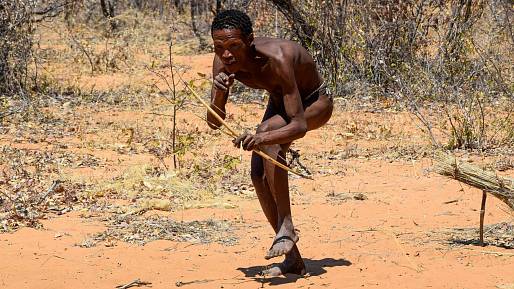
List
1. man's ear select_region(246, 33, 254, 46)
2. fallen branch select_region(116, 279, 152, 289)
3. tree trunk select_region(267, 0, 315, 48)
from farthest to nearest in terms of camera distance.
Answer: tree trunk select_region(267, 0, 315, 48) < fallen branch select_region(116, 279, 152, 289) < man's ear select_region(246, 33, 254, 46)

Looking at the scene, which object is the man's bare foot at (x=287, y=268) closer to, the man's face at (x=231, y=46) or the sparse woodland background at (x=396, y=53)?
the man's face at (x=231, y=46)

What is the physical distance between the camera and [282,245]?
4.23m

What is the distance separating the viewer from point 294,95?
4152 mm

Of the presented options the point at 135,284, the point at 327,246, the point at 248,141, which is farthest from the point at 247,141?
the point at 327,246

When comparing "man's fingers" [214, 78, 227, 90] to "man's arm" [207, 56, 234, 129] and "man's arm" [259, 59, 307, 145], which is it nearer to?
"man's arm" [207, 56, 234, 129]

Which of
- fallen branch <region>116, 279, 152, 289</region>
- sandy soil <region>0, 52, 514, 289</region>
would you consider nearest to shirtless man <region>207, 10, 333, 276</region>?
sandy soil <region>0, 52, 514, 289</region>

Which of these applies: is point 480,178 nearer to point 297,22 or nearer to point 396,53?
point 396,53

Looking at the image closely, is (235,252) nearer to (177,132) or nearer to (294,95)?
(294,95)

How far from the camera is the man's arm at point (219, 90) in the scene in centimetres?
418

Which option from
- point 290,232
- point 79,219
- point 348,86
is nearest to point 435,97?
point 348,86

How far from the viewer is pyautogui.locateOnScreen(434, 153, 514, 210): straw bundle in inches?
185

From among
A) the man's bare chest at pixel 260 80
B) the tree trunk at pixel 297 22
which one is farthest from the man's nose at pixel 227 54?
the tree trunk at pixel 297 22

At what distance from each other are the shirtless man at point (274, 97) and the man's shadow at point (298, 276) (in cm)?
3

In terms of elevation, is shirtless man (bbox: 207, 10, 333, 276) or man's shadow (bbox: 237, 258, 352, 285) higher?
shirtless man (bbox: 207, 10, 333, 276)
